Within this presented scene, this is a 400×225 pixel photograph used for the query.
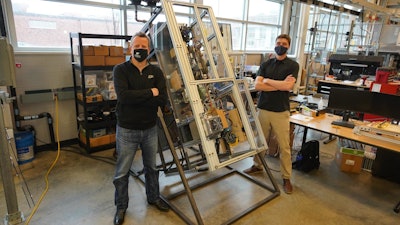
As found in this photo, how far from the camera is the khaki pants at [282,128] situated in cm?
265

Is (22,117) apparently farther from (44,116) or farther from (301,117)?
(301,117)

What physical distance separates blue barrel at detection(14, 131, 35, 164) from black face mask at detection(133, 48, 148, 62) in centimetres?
211

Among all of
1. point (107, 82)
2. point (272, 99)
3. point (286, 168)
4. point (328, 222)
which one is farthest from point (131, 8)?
point (328, 222)

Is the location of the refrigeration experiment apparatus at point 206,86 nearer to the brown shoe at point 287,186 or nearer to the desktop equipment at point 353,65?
the brown shoe at point 287,186

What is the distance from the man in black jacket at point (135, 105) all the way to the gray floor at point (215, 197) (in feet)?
1.23

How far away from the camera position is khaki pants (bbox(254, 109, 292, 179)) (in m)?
2.65

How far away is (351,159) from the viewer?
10.5ft

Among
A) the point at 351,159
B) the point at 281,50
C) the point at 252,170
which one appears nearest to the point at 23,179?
the point at 252,170

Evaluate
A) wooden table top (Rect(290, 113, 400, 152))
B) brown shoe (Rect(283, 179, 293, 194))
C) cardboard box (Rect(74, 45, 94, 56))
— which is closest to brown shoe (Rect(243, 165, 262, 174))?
brown shoe (Rect(283, 179, 293, 194))

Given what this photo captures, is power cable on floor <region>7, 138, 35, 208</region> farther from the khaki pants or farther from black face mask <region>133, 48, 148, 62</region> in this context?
the khaki pants

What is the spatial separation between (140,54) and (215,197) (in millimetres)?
1629

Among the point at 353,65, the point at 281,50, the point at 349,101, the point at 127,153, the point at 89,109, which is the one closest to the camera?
the point at 127,153

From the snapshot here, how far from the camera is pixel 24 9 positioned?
3.14m

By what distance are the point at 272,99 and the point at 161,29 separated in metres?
1.35
